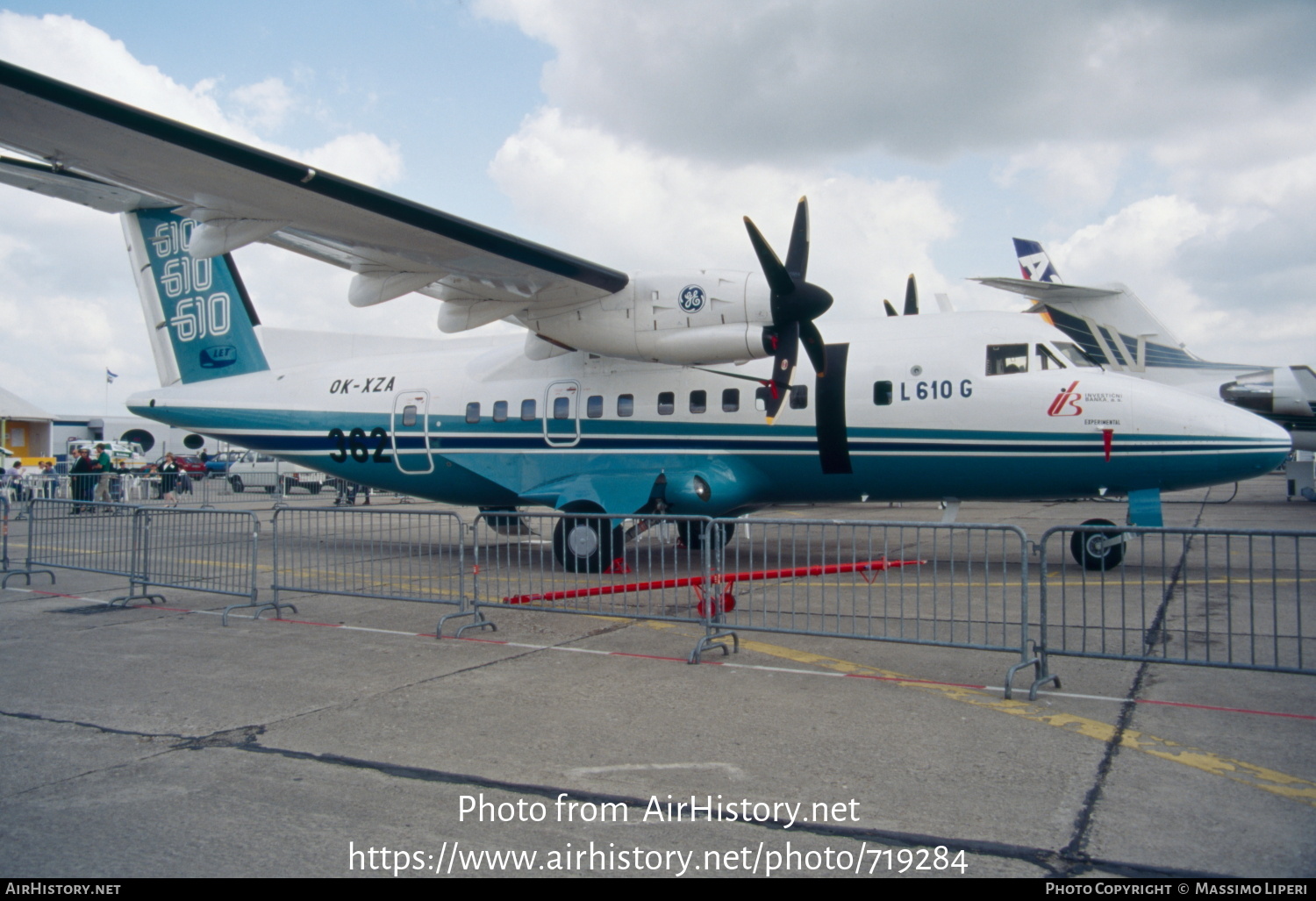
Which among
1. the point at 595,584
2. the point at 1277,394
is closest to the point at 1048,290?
the point at 1277,394

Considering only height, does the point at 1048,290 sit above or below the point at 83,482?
above

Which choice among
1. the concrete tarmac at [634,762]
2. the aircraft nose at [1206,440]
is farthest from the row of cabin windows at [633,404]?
the concrete tarmac at [634,762]

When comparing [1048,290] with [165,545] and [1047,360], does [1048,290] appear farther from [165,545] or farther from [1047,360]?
[165,545]

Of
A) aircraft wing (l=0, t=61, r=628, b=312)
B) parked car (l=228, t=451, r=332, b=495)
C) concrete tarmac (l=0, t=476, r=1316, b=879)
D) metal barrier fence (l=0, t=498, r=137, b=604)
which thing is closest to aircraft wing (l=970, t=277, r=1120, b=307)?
aircraft wing (l=0, t=61, r=628, b=312)

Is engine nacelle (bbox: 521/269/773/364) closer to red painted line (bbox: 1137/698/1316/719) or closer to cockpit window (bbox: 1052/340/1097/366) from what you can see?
cockpit window (bbox: 1052/340/1097/366)

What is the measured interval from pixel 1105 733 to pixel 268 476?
37.4 metres

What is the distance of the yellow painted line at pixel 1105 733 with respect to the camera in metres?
3.76

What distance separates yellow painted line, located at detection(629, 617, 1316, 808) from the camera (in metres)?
3.76

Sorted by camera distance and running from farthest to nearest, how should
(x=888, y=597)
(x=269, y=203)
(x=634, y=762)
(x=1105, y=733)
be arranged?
(x=269, y=203) < (x=888, y=597) < (x=1105, y=733) < (x=634, y=762)

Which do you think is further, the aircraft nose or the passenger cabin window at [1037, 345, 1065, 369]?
the passenger cabin window at [1037, 345, 1065, 369]

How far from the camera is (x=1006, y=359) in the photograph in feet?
34.0

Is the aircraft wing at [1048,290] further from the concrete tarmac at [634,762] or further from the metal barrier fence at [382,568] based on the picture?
the concrete tarmac at [634,762]

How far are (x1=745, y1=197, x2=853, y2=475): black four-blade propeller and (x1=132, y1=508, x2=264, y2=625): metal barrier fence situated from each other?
6274mm
